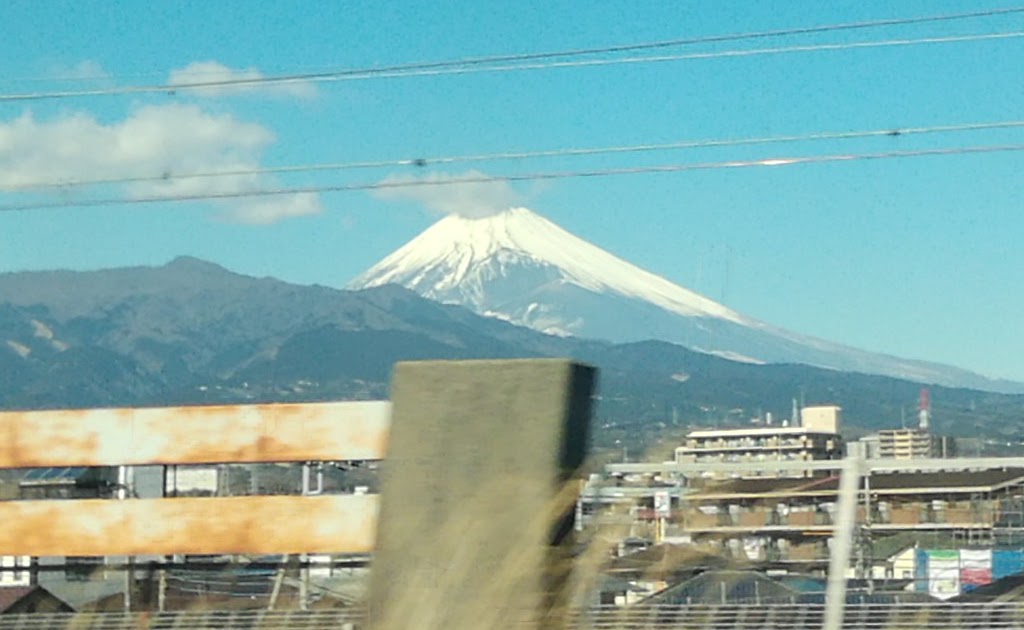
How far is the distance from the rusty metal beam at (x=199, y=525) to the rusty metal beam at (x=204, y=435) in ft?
0.59

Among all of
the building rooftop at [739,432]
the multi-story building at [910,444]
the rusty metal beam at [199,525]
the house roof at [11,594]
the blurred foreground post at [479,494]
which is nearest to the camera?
the blurred foreground post at [479,494]

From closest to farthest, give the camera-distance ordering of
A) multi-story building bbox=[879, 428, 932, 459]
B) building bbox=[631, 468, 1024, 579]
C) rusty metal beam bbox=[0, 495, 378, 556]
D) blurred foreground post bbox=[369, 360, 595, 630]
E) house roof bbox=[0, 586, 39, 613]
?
blurred foreground post bbox=[369, 360, 595, 630] → building bbox=[631, 468, 1024, 579] → house roof bbox=[0, 586, 39, 613] → rusty metal beam bbox=[0, 495, 378, 556] → multi-story building bbox=[879, 428, 932, 459]

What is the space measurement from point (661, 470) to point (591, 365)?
44 cm

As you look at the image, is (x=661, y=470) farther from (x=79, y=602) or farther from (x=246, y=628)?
(x=79, y=602)

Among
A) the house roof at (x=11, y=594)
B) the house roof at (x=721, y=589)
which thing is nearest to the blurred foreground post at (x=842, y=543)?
the house roof at (x=721, y=589)

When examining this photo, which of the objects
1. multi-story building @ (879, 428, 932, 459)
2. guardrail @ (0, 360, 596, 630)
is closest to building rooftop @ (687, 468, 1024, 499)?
guardrail @ (0, 360, 596, 630)

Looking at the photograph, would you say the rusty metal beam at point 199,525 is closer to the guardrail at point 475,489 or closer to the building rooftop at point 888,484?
the building rooftop at point 888,484

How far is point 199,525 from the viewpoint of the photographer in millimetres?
7652

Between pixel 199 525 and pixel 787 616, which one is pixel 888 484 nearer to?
pixel 787 616

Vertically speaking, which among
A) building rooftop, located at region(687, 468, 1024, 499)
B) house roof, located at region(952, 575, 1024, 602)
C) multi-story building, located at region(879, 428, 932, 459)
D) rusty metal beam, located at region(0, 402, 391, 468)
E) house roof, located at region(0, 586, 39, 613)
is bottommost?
house roof, located at region(0, 586, 39, 613)

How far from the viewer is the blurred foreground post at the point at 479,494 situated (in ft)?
13.6

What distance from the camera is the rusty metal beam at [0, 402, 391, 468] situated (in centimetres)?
752

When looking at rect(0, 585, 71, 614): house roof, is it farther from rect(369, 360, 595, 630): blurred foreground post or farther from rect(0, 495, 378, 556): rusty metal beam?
rect(369, 360, 595, 630): blurred foreground post

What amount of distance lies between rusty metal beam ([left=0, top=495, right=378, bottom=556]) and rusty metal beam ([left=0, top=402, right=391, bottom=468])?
179 millimetres
